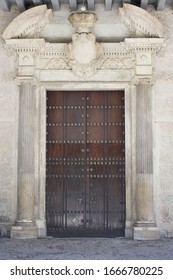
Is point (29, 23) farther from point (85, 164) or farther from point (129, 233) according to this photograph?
point (129, 233)

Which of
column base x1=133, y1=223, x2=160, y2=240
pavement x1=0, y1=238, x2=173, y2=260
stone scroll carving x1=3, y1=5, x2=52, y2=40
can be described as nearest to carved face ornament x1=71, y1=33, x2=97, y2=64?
stone scroll carving x1=3, y1=5, x2=52, y2=40

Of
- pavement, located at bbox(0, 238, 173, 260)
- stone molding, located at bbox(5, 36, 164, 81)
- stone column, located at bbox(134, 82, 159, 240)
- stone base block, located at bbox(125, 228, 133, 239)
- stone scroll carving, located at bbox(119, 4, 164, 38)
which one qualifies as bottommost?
pavement, located at bbox(0, 238, 173, 260)

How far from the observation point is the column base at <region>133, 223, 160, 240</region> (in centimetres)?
674

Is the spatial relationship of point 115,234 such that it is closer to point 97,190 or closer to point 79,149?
point 97,190

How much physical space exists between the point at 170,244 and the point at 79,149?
1913 millimetres

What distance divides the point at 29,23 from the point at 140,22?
1.58 metres

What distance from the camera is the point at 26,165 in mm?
6996

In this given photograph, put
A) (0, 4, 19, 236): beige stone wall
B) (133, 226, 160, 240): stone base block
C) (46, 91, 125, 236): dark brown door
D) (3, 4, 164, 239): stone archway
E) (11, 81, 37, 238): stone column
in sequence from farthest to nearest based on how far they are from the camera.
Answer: (46, 91, 125, 236): dark brown door
(0, 4, 19, 236): beige stone wall
(3, 4, 164, 239): stone archway
(11, 81, 37, 238): stone column
(133, 226, 160, 240): stone base block

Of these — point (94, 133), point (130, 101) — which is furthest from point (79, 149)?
point (130, 101)

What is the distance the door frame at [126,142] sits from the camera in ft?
23.0

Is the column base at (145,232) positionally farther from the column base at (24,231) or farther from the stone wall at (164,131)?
the column base at (24,231)

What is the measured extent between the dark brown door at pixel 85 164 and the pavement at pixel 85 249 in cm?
44

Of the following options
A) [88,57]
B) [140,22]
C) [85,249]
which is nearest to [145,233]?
[85,249]

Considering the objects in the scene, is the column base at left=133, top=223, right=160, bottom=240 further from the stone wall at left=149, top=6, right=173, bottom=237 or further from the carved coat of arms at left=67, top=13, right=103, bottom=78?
the carved coat of arms at left=67, top=13, right=103, bottom=78
